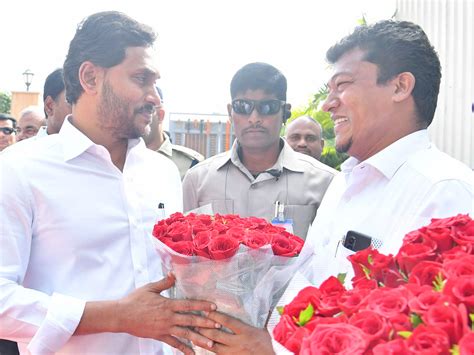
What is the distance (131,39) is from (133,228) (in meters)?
0.87

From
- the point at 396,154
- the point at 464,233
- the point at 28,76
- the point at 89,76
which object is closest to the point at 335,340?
the point at 464,233

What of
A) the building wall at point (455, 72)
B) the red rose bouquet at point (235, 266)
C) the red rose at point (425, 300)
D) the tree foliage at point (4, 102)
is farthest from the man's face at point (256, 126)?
the tree foliage at point (4, 102)

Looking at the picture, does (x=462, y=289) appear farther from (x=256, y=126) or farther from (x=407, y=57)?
(x=256, y=126)

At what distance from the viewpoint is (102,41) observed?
257cm

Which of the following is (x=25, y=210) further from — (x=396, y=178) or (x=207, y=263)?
(x=396, y=178)

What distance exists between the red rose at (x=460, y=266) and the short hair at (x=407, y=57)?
1396mm

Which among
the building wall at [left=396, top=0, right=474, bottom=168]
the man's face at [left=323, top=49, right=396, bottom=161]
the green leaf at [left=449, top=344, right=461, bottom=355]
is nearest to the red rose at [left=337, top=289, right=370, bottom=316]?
the green leaf at [left=449, top=344, right=461, bottom=355]

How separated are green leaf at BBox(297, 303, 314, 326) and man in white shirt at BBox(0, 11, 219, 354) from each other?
2.51 ft

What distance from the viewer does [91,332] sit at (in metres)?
2.17

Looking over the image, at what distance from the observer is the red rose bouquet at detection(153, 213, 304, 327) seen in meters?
1.83

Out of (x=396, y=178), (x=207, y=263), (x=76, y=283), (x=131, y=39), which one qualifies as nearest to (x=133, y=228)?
(x=76, y=283)

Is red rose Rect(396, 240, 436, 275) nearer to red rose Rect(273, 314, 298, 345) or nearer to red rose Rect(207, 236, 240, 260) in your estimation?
red rose Rect(273, 314, 298, 345)

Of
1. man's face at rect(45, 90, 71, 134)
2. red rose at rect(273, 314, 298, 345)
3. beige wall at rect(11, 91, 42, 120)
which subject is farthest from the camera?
beige wall at rect(11, 91, 42, 120)

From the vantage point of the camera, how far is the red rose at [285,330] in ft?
3.74
